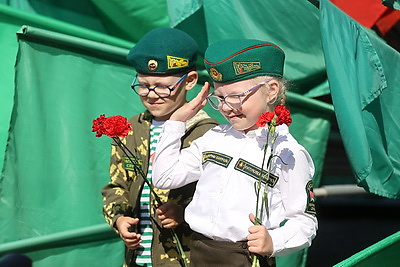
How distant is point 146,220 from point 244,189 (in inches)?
24.9

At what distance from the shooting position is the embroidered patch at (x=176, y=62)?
285 centimetres

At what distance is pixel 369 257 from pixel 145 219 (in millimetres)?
1016

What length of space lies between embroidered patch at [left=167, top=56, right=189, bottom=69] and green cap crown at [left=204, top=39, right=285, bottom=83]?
1.09 ft

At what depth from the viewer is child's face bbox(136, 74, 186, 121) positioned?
2840 mm

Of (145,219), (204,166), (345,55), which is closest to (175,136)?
(204,166)

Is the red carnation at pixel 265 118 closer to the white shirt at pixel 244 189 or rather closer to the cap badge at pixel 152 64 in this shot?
the white shirt at pixel 244 189

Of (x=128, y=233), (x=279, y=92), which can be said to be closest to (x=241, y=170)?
(x=279, y=92)

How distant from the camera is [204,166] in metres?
2.54

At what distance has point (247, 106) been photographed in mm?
2471

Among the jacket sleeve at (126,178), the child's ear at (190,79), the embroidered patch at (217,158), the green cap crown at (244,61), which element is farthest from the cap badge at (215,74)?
the jacket sleeve at (126,178)

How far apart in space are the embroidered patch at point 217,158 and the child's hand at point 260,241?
0.28 m

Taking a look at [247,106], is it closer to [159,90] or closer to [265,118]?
[265,118]

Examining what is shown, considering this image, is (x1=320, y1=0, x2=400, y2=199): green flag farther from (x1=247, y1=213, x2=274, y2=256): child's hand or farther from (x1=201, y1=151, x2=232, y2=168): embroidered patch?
(x1=247, y1=213, x2=274, y2=256): child's hand

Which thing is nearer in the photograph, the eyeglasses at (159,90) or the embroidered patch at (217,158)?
the embroidered patch at (217,158)
